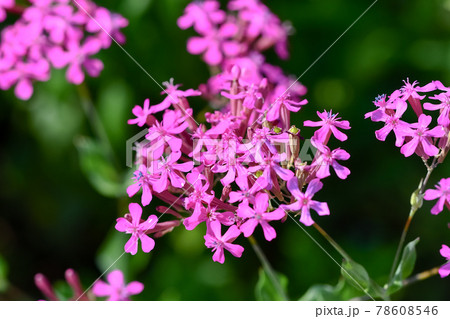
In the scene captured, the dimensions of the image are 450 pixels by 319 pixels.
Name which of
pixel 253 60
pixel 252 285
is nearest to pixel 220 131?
pixel 253 60

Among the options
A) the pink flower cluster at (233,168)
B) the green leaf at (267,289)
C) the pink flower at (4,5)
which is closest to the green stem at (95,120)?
the pink flower at (4,5)

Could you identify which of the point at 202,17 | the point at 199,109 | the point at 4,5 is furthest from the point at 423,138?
the point at 4,5

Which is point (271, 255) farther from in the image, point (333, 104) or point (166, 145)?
point (166, 145)

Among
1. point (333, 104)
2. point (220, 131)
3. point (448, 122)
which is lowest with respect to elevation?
point (220, 131)

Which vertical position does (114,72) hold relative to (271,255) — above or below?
above

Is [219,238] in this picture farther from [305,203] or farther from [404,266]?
[404,266]

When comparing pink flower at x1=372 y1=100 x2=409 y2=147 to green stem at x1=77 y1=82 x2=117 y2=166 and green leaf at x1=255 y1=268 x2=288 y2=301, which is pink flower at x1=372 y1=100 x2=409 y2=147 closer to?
green leaf at x1=255 y1=268 x2=288 y2=301
